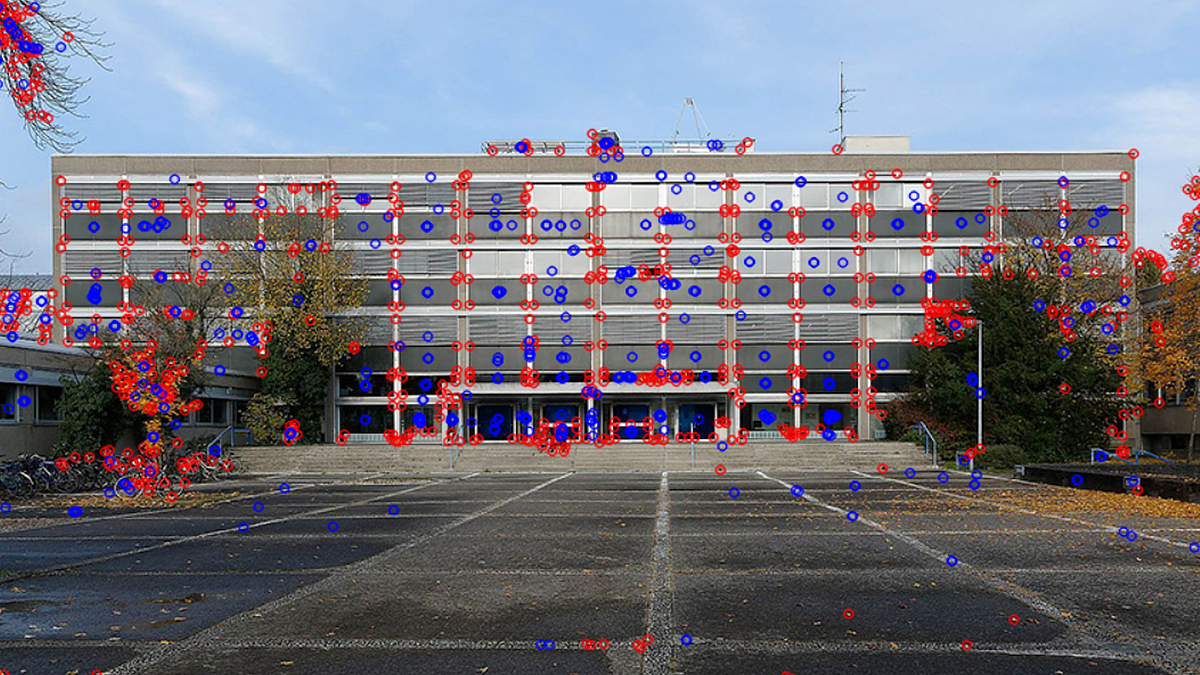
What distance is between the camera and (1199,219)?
2703 centimetres

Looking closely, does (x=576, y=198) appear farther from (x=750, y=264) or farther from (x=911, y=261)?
(x=911, y=261)

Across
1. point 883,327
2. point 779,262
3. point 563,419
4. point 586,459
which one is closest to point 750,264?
point 779,262

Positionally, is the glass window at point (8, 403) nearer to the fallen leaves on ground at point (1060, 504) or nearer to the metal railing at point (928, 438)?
the fallen leaves on ground at point (1060, 504)

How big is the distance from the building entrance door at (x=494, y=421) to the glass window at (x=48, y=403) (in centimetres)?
2136

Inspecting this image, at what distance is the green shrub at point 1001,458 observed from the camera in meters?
32.9

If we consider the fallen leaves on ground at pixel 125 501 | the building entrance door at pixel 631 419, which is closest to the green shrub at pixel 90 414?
the fallen leaves on ground at pixel 125 501

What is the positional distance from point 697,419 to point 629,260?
28.0ft

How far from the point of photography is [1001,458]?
3300 cm

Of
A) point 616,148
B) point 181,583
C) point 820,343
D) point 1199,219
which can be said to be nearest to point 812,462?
point 820,343

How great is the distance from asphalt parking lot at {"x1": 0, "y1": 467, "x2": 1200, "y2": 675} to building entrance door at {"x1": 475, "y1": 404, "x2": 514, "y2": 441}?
30.4m

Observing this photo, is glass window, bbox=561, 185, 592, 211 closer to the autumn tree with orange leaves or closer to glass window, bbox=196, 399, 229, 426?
glass window, bbox=196, 399, 229, 426

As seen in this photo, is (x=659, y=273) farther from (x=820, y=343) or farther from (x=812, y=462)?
(x=812, y=462)

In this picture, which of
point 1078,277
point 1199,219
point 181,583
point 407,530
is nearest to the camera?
point 181,583

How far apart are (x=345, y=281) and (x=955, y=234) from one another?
1144 inches
